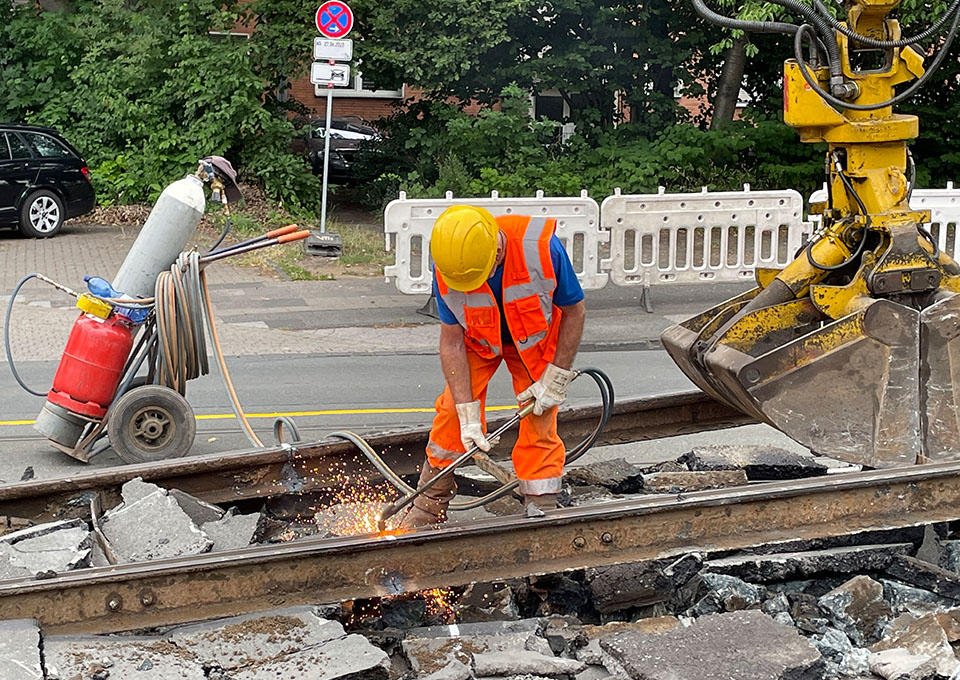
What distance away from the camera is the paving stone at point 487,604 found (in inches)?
209

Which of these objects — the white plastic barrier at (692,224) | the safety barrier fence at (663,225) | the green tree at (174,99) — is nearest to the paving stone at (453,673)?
the safety barrier fence at (663,225)

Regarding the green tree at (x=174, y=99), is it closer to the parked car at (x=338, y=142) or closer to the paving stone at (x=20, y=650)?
the parked car at (x=338, y=142)

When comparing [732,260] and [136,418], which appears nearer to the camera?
[136,418]

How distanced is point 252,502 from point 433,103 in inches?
562

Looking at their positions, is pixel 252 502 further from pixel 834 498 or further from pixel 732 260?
pixel 732 260

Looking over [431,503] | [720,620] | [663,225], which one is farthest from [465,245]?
[663,225]

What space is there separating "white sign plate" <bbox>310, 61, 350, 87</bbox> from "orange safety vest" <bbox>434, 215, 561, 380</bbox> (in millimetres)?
11421

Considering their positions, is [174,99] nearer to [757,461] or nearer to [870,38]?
[757,461]

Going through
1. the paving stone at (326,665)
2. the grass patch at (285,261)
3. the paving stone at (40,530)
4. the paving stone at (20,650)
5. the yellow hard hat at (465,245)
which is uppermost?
the yellow hard hat at (465,245)

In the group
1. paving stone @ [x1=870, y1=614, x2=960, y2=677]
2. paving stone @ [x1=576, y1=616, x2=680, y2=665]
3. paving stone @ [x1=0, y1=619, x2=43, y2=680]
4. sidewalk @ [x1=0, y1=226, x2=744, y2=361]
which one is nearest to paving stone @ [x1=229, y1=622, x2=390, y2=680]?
paving stone @ [x1=0, y1=619, x2=43, y2=680]

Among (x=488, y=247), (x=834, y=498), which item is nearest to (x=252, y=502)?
(x=488, y=247)

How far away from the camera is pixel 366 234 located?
18.3 metres

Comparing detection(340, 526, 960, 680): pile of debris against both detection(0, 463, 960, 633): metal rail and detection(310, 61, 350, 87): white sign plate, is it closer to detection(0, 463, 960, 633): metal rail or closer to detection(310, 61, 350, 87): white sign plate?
detection(0, 463, 960, 633): metal rail

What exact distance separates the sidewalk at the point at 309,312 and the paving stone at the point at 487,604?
5953 millimetres
